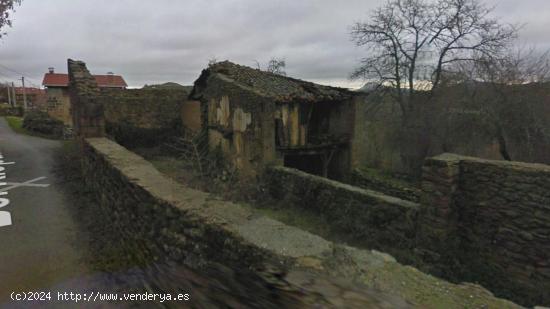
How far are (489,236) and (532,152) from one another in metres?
11.9

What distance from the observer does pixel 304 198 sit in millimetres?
10625

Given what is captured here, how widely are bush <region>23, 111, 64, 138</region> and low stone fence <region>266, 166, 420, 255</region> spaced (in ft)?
55.2

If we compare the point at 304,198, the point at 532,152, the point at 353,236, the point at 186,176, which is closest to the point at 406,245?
the point at 353,236

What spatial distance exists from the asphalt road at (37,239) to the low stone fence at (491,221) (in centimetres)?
677

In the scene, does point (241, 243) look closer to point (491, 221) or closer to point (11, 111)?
point (491, 221)

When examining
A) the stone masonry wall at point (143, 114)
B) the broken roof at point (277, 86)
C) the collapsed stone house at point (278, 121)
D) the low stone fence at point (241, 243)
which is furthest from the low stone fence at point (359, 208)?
the stone masonry wall at point (143, 114)

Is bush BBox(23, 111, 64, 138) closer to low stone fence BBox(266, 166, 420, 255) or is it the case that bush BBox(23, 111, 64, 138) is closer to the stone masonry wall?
the stone masonry wall

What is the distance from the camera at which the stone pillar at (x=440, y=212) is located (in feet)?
23.9

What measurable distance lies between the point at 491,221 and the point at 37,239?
29.0ft

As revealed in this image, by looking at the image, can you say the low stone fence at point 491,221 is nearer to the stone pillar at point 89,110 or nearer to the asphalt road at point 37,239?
the asphalt road at point 37,239

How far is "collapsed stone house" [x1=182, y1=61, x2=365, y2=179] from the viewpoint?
12273mm

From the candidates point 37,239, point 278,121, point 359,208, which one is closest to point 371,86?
point 278,121

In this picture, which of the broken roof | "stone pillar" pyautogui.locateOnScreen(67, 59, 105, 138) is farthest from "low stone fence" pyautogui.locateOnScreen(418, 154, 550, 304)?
"stone pillar" pyautogui.locateOnScreen(67, 59, 105, 138)

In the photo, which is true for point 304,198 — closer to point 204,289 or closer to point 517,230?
point 517,230
